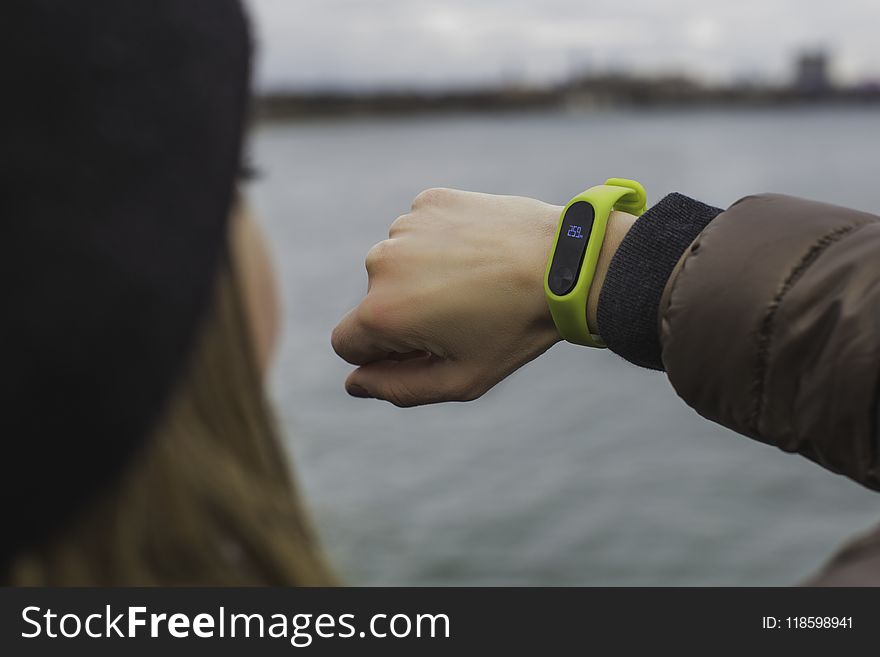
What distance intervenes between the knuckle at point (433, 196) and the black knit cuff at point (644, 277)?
0.29 m

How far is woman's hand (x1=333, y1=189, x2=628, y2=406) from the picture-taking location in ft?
4.20

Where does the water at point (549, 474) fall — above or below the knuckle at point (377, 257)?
below

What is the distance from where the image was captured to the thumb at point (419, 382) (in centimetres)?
128

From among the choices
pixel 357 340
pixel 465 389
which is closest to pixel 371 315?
pixel 357 340

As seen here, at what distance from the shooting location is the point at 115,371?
1.00m

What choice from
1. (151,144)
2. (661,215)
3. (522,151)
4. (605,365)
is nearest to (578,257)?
(661,215)

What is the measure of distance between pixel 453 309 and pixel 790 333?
1.43 ft

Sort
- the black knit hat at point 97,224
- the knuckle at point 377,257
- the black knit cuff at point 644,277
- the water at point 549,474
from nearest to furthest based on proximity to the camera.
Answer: the black knit hat at point 97,224
the black knit cuff at point 644,277
the knuckle at point 377,257
the water at point 549,474

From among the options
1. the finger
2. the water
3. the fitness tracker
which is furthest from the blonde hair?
the water

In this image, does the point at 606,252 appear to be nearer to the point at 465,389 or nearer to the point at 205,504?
the point at 465,389

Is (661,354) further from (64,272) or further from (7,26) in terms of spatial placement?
(7,26)

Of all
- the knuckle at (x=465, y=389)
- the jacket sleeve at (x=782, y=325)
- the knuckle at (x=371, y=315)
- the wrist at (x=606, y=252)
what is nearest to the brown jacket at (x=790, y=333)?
the jacket sleeve at (x=782, y=325)

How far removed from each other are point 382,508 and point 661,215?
11.2 metres

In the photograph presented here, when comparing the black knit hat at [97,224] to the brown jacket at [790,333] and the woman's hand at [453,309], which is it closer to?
the woman's hand at [453,309]
